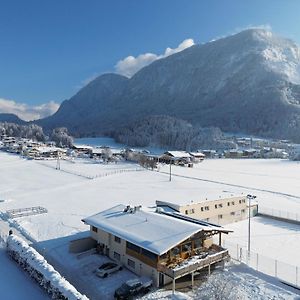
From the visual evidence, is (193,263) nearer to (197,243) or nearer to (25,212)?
(197,243)

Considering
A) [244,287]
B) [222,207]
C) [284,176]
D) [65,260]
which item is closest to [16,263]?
[65,260]

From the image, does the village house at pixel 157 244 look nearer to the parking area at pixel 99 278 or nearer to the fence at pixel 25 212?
the parking area at pixel 99 278

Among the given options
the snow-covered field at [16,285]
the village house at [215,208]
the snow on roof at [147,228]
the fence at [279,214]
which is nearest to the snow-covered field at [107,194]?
the village house at [215,208]

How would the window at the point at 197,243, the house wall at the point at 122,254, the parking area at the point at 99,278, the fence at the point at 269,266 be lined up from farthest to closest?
the window at the point at 197,243 < the fence at the point at 269,266 < the house wall at the point at 122,254 < the parking area at the point at 99,278

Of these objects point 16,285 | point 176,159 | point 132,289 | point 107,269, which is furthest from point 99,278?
point 176,159

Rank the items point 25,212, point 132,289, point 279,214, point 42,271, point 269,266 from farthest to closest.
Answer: point 279,214
point 25,212
point 269,266
point 42,271
point 132,289

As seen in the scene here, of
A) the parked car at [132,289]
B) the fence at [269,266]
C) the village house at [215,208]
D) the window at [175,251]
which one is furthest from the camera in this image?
the village house at [215,208]
